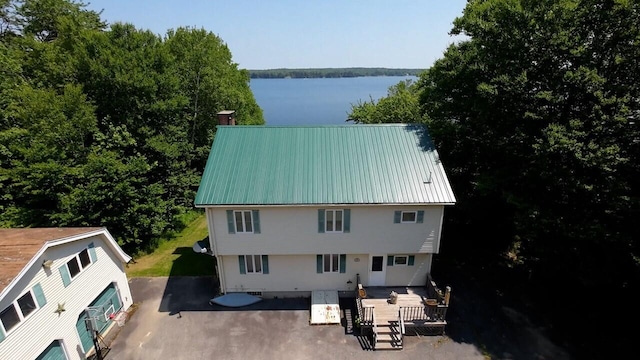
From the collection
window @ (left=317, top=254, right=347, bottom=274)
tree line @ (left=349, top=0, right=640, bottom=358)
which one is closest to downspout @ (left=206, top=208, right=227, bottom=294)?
window @ (left=317, top=254, right=347, bottom=274)

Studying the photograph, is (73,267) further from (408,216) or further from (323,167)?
(408,216)

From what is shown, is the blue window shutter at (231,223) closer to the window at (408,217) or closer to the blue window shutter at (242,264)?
the blue window shutter at (242,264)

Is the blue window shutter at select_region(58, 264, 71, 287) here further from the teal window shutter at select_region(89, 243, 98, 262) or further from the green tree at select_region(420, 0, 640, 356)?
the green tree at select_region(420, 0, 640, 356)

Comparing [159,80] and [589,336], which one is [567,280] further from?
[159,80]

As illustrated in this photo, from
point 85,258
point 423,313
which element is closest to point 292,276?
point 423,313

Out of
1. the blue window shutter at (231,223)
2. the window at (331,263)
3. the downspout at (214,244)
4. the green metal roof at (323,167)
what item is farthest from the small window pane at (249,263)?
the window at (331,263)

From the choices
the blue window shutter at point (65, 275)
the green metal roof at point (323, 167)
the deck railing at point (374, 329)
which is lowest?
the deck railing at point (374, 329)
